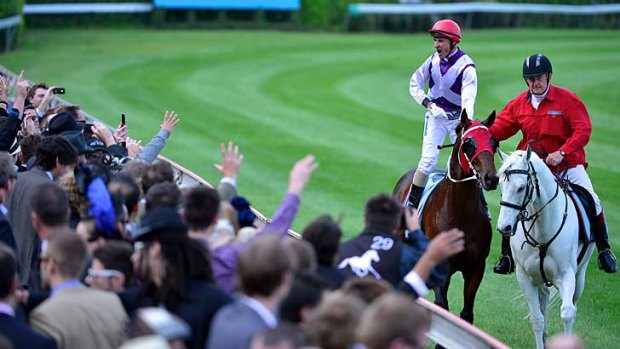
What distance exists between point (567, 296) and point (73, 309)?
5563 mm

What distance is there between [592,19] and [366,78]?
17.3m

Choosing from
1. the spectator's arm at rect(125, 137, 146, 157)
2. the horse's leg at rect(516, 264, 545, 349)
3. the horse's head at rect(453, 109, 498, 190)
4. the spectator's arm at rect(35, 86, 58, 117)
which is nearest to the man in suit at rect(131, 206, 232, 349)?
the spectator's arm at rect(125, 137, 146, 157)

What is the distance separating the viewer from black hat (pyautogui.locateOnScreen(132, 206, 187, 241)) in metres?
7.14

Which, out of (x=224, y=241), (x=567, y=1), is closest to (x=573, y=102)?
(x=224, y=241)

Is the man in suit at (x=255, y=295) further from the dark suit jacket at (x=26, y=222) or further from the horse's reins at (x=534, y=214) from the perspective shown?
the horse's reins at (x=534, y=214)

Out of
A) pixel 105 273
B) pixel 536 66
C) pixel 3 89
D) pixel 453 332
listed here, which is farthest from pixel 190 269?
pixel 3 89

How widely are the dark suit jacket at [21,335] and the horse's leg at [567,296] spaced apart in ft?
18.5

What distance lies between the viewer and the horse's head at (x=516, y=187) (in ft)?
36.0

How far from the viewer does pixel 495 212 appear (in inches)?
676

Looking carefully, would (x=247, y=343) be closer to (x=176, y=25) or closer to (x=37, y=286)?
(x=37, y=286)

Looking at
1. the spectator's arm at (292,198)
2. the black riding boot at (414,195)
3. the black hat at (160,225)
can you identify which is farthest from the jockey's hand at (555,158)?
the black hat at (160,225)

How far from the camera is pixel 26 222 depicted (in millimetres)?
9164

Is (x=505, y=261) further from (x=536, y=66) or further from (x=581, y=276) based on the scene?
(x=536, y=66)

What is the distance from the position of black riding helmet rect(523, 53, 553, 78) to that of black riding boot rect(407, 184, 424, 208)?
165cm
